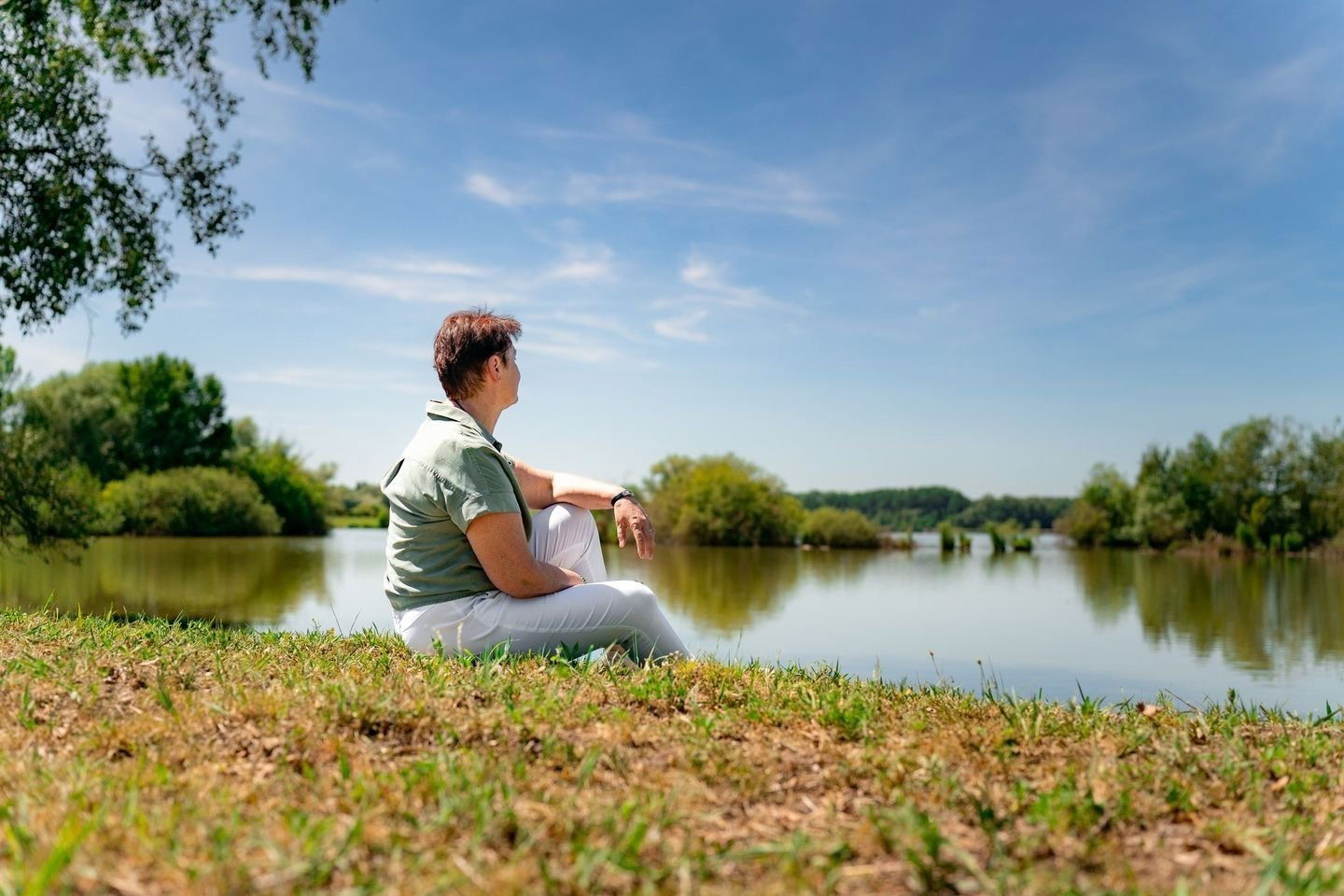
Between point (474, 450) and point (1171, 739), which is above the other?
point (474, 450)

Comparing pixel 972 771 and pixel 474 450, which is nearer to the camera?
pixel 972 771

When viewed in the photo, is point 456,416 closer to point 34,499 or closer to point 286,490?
point 34,499

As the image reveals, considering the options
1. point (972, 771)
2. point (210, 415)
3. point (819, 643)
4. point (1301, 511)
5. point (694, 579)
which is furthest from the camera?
point (210, 415)

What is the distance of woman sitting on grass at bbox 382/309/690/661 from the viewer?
4.05 metres

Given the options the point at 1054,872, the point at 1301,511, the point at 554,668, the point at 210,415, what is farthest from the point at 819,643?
the point at 210,415

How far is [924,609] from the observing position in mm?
22312

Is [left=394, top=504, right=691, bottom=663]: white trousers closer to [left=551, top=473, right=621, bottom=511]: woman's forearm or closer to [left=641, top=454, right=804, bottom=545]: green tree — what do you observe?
[left=551, top=473, right=621, bottom=511]: woman's forearm

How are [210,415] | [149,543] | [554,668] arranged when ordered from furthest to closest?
[210,415] → [149,543] → [554,668]

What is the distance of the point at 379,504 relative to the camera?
288ft

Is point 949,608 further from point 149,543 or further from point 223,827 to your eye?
point 149,543

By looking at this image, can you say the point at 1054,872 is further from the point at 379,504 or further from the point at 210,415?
the point at 379,504

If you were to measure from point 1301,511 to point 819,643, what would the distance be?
140 ft

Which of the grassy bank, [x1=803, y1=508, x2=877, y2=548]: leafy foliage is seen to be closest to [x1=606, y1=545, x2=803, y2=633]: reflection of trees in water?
[x1=803, y1=508, x2=877, y2=548]: leafy foliage

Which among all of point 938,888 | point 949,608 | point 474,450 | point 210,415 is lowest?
point 949,608
